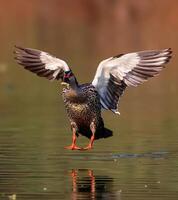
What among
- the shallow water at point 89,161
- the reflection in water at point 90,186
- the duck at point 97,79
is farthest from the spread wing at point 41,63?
the reflection in water at point 90,186

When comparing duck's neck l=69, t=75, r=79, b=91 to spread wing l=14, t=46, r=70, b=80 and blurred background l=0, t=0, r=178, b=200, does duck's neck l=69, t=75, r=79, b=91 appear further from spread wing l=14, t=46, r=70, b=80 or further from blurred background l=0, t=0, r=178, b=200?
blurred background l=0, t=0, r=178, b=200

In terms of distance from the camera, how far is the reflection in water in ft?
44.7

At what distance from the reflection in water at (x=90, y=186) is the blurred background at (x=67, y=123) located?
0.22ft

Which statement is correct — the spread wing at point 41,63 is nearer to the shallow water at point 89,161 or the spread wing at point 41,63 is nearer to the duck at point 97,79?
the duck at point 97,79

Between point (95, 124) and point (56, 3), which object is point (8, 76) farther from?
point (56, 3)

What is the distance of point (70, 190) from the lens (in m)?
14.0

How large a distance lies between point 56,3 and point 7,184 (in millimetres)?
47925

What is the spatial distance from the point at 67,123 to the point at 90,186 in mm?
7650

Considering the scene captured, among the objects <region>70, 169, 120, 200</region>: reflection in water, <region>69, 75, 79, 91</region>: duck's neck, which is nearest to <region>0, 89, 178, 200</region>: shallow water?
<region>70, 169, 120, 200</region>: reflection in water

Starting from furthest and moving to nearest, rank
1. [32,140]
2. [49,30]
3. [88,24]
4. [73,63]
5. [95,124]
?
[88,24] → [49,30] → [73,63] → [32,140] → [95,124]

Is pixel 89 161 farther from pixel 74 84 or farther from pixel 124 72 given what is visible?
pixel 124 72

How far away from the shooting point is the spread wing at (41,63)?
1777 cm

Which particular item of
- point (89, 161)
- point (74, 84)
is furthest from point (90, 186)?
point (74, 84)

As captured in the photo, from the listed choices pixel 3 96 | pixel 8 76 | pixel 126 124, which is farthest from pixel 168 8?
pixel 126 124
